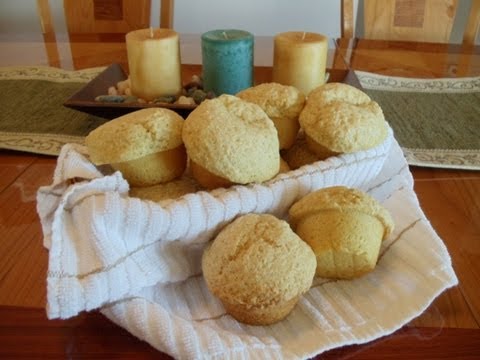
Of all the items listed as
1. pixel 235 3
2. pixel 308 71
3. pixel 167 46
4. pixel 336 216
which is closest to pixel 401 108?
pixel 308 71

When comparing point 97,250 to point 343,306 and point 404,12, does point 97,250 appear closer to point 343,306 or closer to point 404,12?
point 343,306

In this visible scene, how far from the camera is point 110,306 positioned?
0.39 m

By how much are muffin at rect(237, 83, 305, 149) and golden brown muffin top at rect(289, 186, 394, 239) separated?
116mm

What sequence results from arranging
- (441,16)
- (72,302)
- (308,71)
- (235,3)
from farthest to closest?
(235,3) < (441,16) < (308,71) < (72,302)

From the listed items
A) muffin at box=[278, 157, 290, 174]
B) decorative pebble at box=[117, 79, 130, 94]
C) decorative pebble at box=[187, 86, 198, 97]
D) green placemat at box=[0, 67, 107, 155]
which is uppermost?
muffin at box=[278, 157, 290, 174]

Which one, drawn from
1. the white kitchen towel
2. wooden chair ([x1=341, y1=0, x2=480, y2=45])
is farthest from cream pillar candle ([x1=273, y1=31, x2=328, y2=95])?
wooden chair ([x1=341, y1=0, x2=480, y2=45])

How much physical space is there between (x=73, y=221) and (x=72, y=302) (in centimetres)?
9

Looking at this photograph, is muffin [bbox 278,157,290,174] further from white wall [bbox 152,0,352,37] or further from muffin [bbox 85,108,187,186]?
white wall [bbox 152,0,352,37]

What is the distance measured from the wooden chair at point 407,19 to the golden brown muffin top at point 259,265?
1.37 metres

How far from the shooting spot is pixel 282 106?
0.54m

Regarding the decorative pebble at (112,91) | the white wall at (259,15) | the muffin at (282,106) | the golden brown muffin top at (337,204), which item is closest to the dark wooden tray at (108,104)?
the decorative pebble at (112,91)

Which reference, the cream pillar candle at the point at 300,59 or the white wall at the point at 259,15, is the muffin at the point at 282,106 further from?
the white wall at the point at 259,15

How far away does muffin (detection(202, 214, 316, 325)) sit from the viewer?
378 millimetres

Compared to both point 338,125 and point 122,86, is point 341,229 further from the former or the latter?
point 122,86
